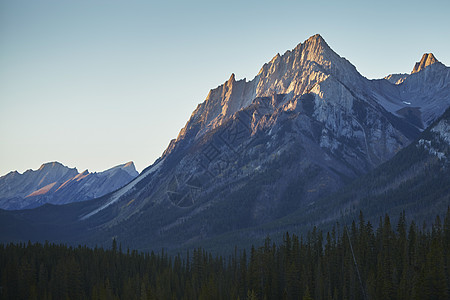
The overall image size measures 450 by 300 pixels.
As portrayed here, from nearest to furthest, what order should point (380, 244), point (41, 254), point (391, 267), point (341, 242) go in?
point (391, 267)
point (380, 244)
point (341, 242)
point (41, 254)

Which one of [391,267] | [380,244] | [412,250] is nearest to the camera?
[391,267]

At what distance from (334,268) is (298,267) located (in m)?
10.1

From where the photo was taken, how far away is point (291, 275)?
150625 mm

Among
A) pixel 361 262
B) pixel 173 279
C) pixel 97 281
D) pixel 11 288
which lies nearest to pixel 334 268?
pixel 361 262

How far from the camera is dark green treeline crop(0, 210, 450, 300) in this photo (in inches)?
5207

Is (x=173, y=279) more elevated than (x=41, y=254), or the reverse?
(x=41, y=254)

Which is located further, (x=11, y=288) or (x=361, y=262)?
(x=11, y=288)

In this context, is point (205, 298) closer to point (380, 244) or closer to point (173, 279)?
point (173, 279)

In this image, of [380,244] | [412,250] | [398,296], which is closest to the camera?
[398,296]

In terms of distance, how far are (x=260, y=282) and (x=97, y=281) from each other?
2106 inches

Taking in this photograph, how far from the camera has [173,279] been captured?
181750 mm

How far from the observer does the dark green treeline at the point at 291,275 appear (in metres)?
132

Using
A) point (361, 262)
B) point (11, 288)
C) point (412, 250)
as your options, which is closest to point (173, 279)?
point (11, 288)

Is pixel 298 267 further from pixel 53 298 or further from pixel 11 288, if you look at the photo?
pixel 11 288
